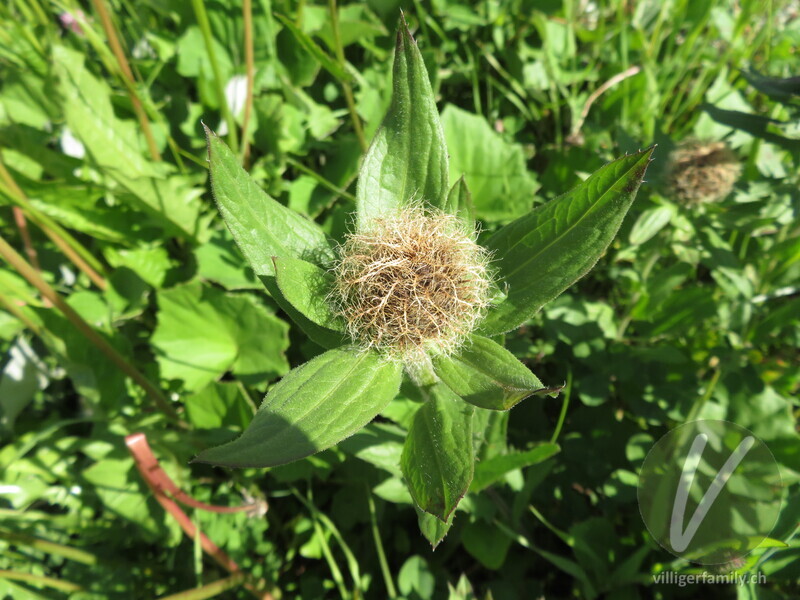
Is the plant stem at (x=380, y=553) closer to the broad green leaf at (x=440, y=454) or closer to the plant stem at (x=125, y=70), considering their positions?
Result: the broad green leaf at (x=440, y=454)

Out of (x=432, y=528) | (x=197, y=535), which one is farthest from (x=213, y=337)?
(x=432, y=528)

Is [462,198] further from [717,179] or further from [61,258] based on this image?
[61,258]

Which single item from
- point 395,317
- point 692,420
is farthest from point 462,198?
point 692,420

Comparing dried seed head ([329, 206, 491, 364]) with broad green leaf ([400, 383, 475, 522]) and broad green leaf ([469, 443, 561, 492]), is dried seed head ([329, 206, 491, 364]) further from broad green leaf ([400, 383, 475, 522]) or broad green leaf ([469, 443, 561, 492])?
broad green leaf ([469, 443, 561, 492])

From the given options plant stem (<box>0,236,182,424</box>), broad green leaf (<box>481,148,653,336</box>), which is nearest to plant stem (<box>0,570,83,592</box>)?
plant stem (<box>0,236,182,424</box>)
